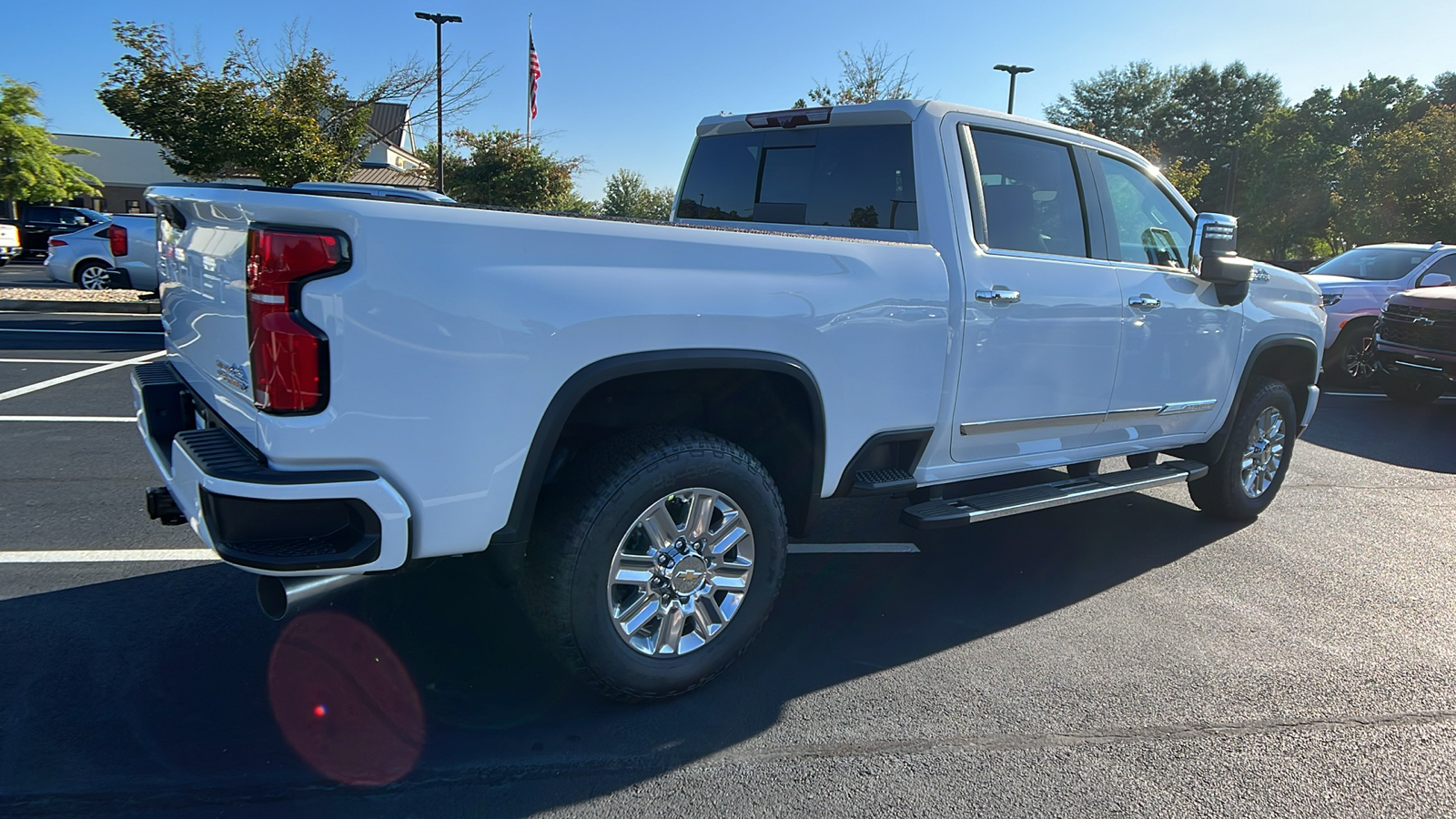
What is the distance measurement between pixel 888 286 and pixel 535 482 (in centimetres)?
145

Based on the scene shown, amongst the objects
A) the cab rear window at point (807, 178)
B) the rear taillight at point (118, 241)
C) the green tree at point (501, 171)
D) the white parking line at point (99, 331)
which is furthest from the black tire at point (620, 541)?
the green tree at point (501, 171)

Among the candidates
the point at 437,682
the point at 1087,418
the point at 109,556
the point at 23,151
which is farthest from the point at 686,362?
the point at 23,151

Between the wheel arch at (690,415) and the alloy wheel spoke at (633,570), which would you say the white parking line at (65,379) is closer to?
the wheel arch at (690,415)

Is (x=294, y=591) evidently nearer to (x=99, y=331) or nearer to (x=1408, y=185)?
(x=99, y=331)

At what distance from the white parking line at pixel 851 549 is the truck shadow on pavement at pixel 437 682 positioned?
85mm

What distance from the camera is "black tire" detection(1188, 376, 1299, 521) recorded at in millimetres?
5215

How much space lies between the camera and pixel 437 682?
3109mm

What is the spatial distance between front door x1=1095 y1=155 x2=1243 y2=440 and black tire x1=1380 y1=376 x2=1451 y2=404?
7.11 m

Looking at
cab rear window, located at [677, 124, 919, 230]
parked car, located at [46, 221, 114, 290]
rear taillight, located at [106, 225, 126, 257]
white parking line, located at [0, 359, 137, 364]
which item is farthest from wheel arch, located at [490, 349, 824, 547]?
parked car, located at [46, 221, 114, 290]

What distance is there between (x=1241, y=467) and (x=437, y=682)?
179 inches

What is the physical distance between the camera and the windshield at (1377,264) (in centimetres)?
1152

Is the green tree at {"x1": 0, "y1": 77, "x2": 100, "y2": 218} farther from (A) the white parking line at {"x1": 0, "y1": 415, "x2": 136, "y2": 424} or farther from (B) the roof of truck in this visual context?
(B) the roof of truck

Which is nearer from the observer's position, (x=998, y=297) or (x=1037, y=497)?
(x=998, y=297)

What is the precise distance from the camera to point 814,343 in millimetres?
3088
